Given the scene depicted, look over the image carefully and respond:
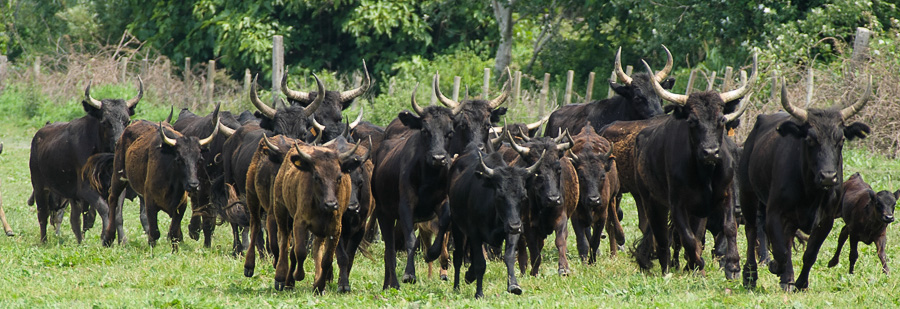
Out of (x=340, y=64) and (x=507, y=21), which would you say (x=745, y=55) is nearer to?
(x=507, y=21)

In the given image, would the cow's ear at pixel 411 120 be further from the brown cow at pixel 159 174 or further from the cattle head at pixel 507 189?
the brown cow at pixel 159 174

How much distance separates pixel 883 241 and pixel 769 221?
2039mm

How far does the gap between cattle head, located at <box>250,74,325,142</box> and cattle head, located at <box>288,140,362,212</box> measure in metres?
3.73

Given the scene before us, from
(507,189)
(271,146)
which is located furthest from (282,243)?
(507,189)

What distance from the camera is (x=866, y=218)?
11.2 metres

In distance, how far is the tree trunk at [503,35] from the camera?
30.2 metres

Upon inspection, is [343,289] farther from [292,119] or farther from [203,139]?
[203,139]

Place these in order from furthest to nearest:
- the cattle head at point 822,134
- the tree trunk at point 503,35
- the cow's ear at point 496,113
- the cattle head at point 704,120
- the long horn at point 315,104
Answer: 1. the tree trunk at point 503,35
2. the long horn at point 315,104
3. the cow's ear at point 496,113
4. the cattle head at point 704,120
5. the cattle head at point 822,134

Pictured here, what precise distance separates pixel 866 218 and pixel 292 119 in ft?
22.3

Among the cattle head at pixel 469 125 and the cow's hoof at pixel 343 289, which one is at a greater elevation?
the cattle head at pixel 469 125

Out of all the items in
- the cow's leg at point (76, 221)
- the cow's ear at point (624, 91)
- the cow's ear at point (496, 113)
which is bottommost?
the cow's leg at point (76, 221)

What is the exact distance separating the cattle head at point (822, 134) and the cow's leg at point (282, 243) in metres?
4.57

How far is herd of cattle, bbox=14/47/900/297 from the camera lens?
1004 cm

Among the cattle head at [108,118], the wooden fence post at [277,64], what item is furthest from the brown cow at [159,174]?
the wooden fence post at [277,64]
